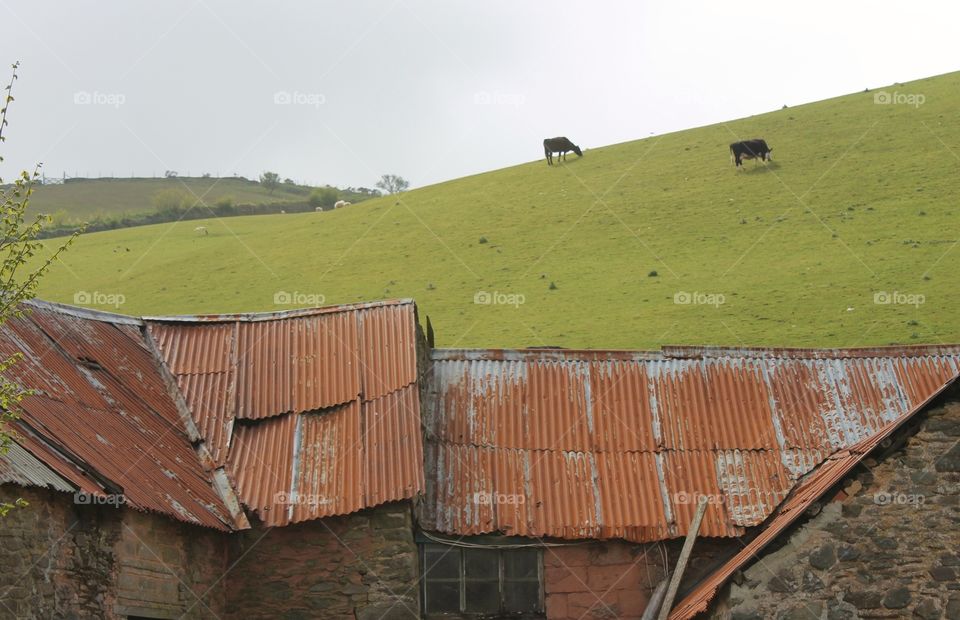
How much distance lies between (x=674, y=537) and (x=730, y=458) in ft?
Answer: 6.10

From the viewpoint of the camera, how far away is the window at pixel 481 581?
16938 mm

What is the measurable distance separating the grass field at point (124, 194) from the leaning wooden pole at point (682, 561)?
85988 mm

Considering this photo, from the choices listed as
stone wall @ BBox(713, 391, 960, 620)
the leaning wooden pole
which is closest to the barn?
stone wall @ BBox(713, 391, 960, 620)

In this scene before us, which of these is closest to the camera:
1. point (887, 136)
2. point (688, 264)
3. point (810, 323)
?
point (810, 323)

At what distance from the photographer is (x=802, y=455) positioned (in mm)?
18031

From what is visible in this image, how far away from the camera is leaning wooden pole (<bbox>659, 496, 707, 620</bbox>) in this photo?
52.1 feet

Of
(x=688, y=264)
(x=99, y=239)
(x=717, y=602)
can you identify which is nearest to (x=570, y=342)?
(x=688, y=264)

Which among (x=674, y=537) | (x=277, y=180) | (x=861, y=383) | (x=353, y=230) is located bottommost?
(x=674, y=537)

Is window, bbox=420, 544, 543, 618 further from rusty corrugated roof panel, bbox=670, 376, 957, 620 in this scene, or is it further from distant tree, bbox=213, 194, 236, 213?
distant tree, bbox=213, 194, 236, 213

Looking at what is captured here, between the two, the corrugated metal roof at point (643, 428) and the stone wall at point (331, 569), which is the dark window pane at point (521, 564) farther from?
the stone wall at point (331, 569)

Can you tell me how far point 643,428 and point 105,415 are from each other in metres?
8.49

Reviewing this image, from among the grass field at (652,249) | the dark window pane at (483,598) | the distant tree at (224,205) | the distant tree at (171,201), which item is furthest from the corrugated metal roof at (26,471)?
the distant tree at (171,201)

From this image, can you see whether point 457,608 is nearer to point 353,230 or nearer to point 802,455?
point 802,455

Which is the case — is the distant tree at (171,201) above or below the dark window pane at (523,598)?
above
